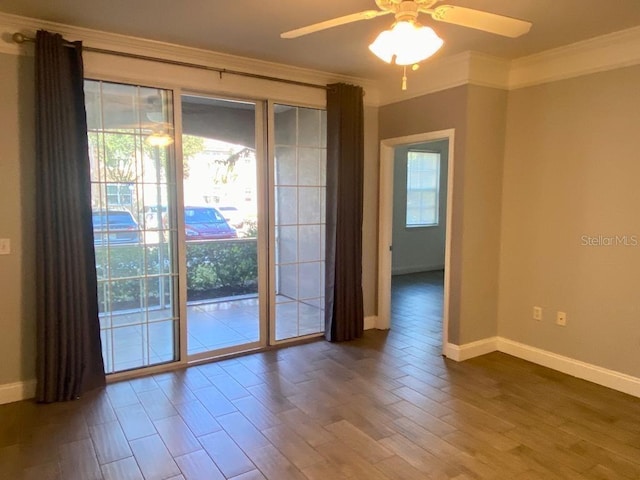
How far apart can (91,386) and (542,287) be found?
150 inches

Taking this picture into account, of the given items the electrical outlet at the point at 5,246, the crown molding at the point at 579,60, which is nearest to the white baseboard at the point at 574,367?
the crown molding at the point at 579,60

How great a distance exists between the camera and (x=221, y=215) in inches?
174

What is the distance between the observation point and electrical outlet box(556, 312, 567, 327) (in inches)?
151

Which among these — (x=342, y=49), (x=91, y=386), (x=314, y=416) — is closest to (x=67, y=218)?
(x=91, y=386)

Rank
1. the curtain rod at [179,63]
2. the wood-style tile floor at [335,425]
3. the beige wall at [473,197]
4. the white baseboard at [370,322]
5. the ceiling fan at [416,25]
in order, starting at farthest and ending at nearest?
the white baseboard at [370,322]
the beige wall at [473,197]
the curtain rod at [179,63]
the wood-style tile floor at [335,425]
the ceiling fan at [416,25]

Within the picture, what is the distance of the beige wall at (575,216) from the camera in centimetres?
340

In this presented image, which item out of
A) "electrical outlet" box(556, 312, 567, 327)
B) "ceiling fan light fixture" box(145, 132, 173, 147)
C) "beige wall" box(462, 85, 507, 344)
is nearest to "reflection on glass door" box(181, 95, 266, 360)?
"ceiling fan light fixture" box(145, 132, 173, 147)

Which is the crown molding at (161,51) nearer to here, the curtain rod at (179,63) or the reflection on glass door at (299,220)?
the curtain rod at (179,63)

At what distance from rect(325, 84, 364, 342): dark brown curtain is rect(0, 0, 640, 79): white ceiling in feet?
2.05

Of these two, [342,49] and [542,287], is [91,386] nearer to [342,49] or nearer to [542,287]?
[342,49]

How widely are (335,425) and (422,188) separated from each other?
20.6ft

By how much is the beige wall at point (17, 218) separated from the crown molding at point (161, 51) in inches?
8.0

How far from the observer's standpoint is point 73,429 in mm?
2893

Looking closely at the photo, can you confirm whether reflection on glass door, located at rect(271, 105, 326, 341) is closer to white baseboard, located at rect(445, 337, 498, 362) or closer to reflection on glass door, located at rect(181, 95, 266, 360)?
reflection on glass door, located at rect(181, 95, 266, 360)
